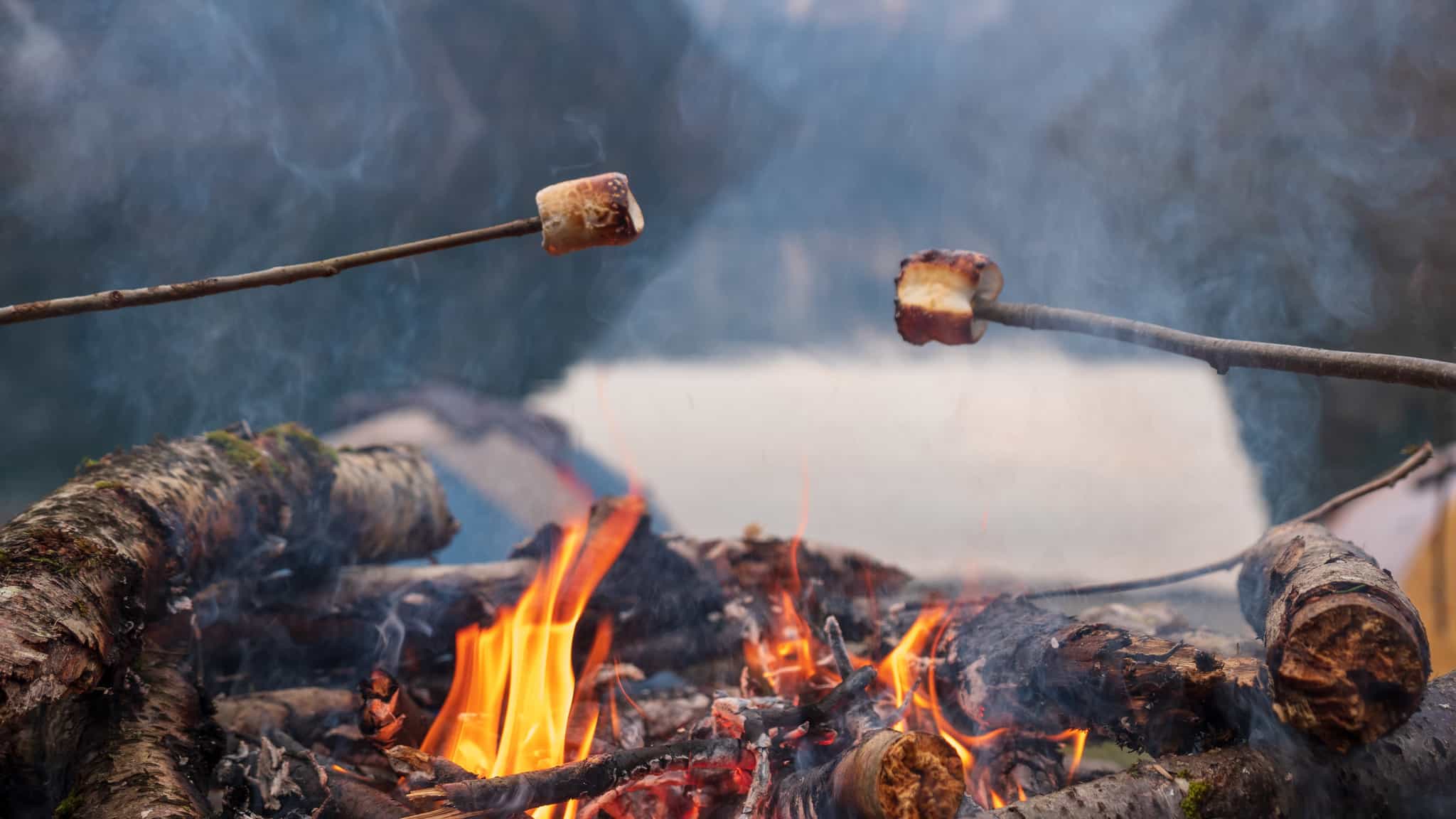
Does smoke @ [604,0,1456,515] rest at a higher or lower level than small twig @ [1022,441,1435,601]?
higher

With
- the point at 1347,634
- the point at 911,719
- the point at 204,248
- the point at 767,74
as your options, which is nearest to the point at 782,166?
the point at 767,74

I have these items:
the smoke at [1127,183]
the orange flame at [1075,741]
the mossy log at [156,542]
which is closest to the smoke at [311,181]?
the smoke at [1127,183]

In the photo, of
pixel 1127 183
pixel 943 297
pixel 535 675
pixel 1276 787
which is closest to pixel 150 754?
pixel 535 675

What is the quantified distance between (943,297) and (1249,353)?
23.1 inches

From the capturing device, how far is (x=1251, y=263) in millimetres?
4840

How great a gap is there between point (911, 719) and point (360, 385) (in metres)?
4.39

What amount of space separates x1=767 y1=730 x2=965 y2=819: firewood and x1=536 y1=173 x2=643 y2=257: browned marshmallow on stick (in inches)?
45.5

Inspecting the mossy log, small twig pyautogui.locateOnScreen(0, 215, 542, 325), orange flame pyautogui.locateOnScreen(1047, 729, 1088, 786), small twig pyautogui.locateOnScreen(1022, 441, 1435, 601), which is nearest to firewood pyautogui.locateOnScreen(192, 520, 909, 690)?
the mossy log

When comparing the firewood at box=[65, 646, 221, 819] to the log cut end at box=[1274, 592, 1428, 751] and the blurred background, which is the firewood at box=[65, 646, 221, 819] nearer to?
the log cut end at box=[1274, 592, 1428, 751]

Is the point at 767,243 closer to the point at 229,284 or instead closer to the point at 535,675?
the point at 535,675

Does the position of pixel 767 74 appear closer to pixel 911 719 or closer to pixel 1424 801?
pixel 911 719

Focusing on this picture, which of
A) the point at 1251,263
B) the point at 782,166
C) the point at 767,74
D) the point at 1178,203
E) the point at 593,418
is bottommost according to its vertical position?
the point at 1251,263

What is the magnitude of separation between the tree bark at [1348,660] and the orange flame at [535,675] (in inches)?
66.4

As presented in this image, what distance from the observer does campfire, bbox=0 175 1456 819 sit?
5.00 ft
